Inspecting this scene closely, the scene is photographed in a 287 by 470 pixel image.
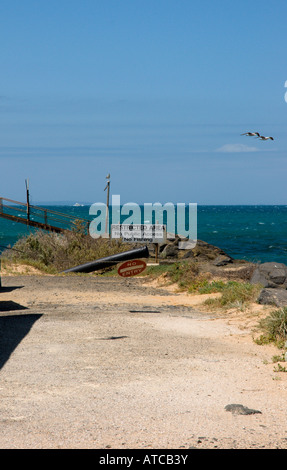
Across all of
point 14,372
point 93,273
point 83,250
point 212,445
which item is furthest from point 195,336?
point 83,250

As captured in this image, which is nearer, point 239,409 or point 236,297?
point 239,409

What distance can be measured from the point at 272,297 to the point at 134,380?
19.5ft

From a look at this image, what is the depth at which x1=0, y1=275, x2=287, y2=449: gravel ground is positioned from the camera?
6.27 meters

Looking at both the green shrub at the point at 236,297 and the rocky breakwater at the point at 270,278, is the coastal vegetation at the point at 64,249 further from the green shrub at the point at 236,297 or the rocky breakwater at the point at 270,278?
the green shrub at the point at 236,297

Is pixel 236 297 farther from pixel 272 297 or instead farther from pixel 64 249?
pixel 64 249

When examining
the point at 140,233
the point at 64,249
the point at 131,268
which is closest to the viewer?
the point at 131,268

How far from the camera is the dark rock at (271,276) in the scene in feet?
53.9

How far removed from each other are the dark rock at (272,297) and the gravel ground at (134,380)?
0.83 metres

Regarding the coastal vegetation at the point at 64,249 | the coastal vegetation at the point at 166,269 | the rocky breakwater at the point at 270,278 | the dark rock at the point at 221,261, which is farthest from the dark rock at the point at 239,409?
the coastal vegetation at the point at 64,249

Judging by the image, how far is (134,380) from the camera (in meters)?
8.50

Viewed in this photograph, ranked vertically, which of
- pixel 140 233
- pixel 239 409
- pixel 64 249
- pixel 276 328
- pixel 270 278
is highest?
pixel 239 409

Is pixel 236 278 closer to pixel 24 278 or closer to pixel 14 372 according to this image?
pixel 24 278

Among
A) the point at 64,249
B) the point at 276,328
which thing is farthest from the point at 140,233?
the point at 276,328
